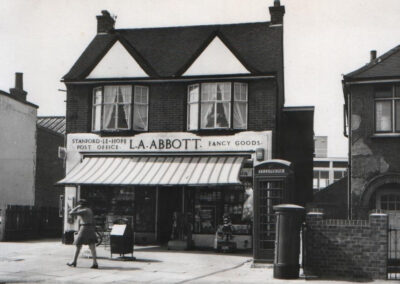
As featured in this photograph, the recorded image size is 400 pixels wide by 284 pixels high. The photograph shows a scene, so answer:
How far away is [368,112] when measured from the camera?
22.1 m

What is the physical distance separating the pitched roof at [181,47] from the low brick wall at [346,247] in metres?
9.19

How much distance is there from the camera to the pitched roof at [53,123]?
1573 inches

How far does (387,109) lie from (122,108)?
10.4 m

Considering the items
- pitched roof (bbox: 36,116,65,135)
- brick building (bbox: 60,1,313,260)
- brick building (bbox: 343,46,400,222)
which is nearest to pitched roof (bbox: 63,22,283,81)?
brick building (bbox: 60,1,313,260)

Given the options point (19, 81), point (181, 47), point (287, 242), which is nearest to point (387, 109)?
point (181, 47)

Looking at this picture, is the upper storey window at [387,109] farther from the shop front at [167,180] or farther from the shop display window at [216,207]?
the shop display window at [216,207]

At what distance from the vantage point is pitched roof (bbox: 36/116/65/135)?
3994 centimetres

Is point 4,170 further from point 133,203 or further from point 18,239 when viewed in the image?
point 133,203

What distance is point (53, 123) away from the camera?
135 feet

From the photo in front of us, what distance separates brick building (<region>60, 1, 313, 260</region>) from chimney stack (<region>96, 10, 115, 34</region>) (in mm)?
2762

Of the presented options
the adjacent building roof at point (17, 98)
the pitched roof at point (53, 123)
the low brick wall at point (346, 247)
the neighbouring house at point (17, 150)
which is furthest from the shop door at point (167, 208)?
the pitched roof at point (53, 123)

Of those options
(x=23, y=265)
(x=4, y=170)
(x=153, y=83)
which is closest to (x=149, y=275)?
(x=23, y=265)

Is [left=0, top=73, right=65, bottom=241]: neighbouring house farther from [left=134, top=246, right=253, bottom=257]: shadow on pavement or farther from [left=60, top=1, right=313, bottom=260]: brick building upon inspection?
[left=134, top=246, right=253, bottom=257]: shadow on pavement

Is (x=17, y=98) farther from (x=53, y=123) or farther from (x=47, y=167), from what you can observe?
(x=53, y=123)
